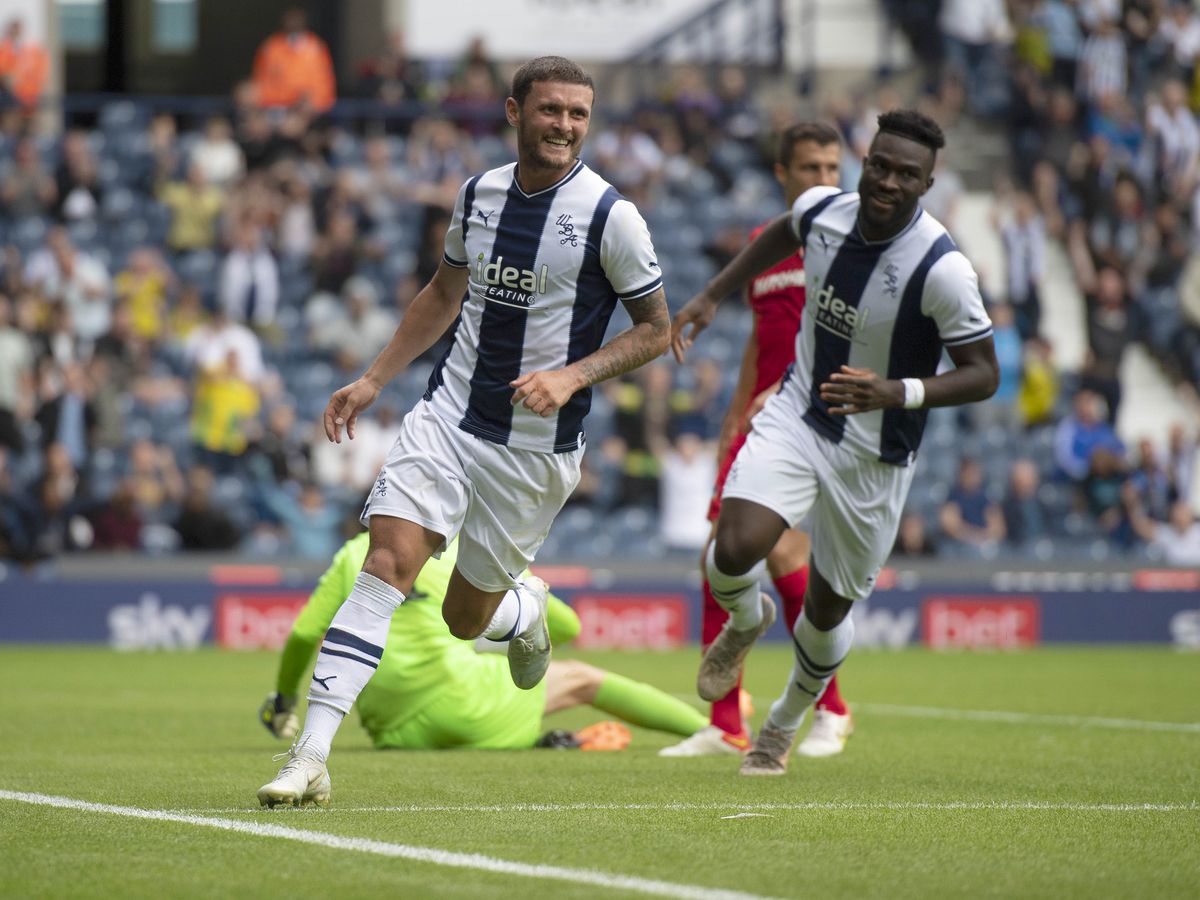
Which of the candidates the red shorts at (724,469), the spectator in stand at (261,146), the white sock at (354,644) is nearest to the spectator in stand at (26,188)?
the spectator in stand at (261,146)

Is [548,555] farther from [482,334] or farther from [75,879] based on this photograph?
[75,879]

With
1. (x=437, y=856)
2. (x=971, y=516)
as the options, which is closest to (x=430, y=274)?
(x=971, y=516)

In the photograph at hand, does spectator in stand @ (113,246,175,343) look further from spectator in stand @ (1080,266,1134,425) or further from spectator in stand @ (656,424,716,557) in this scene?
spectator in stand @ (1080,266,1134,425)

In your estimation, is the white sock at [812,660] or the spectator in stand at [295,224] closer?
the white sock at [812,660]

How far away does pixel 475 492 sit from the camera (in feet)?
21.6

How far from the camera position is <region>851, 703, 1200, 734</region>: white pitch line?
10.2 meters

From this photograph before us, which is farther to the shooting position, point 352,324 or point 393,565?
point 352,324

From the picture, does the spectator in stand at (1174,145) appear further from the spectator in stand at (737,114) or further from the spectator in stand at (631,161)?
the spectator in stand at (631,161)

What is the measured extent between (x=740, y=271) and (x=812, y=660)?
1.66 metres

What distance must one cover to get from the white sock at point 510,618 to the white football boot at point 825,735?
2.19 meters

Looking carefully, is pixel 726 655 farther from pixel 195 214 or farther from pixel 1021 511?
pixel 195 214

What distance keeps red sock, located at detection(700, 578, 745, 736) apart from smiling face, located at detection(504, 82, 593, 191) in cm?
289

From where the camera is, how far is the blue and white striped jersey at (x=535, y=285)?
6.47 meters

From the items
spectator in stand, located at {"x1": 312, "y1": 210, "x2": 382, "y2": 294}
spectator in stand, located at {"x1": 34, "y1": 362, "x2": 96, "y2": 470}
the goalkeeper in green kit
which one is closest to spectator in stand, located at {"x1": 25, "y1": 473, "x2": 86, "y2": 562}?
spectator in stand, located at {"x1": 34, "y1": 362, "x2": 96, "y2": 470}
